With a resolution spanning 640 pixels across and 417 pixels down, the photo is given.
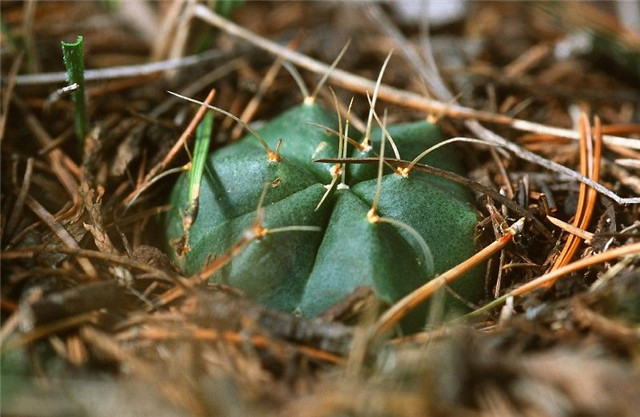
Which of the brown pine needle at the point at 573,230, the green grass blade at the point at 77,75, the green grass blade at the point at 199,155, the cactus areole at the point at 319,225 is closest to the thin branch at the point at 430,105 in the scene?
the brown pine needle at the point at 573,230

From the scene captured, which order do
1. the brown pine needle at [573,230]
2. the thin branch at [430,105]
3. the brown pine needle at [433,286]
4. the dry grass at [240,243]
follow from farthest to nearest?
the thin branch at [430,105], the brown pine needle at [573,230], the brown pine needle at [433,286], the dry grass at [240,243]

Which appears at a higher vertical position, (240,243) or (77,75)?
(77,75)

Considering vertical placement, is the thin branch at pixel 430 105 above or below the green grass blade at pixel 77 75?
below

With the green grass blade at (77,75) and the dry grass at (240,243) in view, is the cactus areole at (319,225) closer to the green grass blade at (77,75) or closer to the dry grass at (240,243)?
the dry grass at (240,243)

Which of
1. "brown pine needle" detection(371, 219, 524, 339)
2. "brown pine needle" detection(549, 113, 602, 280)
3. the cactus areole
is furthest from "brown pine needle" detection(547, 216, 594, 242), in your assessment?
the cactus areole

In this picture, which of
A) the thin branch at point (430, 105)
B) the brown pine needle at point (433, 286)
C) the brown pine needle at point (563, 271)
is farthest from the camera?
the thin branch at point (430, 105)

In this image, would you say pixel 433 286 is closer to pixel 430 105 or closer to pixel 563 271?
pixel 563 271

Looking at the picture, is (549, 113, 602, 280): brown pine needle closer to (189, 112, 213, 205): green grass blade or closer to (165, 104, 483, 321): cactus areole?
(165, 104, 483, 321): cactus areole

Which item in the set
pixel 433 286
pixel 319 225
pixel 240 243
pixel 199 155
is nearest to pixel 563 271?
pixel 433 286
